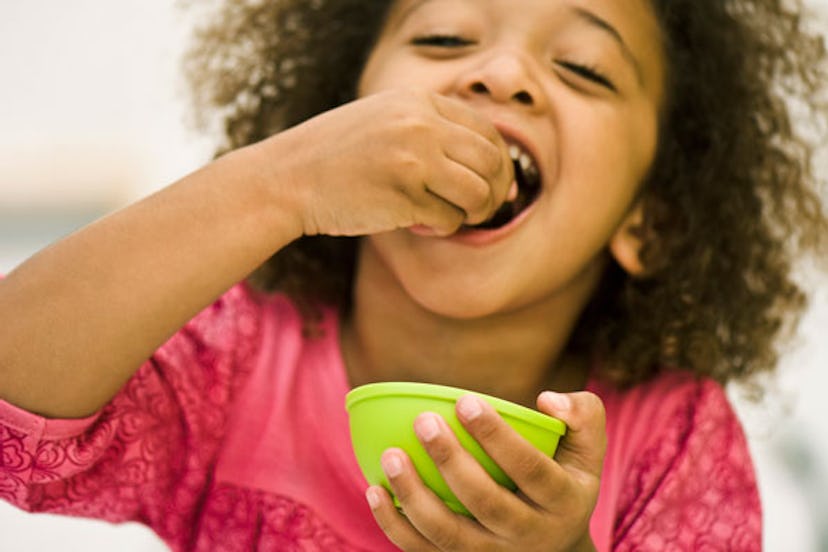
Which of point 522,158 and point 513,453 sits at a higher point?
point 522,158

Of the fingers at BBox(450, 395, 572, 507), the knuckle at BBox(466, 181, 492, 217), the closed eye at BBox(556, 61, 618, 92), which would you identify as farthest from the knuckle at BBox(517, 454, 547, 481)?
the closed eye at BBox(556, 61, 618, 92)

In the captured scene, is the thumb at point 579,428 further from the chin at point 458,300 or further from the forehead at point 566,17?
the forehead at point 566,17

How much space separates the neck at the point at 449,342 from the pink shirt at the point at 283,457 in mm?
38

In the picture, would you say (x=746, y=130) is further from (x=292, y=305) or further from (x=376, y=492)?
(x=376, y=492)

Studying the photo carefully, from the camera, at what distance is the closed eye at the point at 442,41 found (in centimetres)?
84

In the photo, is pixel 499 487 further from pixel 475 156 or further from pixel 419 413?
pixel 475 156

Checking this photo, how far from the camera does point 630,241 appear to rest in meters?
0.96

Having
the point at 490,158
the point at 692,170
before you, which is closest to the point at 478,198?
the point at 490,158

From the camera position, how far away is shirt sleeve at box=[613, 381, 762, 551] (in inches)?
33.9

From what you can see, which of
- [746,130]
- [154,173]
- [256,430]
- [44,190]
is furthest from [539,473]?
[44,190]

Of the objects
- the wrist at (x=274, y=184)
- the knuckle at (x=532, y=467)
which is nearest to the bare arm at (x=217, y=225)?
the wrist at (x=274, y=184)

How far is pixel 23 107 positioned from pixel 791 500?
107 cm

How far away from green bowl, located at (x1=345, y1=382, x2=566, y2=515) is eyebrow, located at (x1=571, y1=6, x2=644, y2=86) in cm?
37

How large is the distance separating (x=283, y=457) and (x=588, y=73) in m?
0.40
